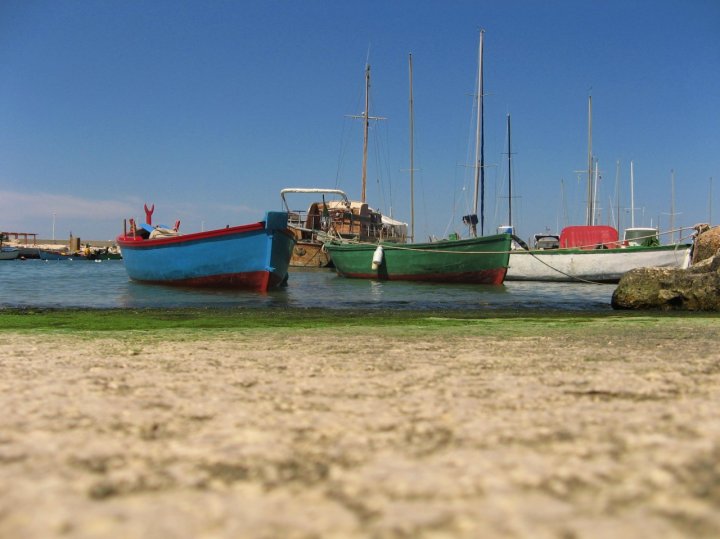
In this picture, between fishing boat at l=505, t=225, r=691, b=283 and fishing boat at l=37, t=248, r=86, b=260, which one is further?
fishing boat at l=37, t=248, r=86, b=260

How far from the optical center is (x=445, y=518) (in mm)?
801

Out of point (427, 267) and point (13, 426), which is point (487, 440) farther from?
point (427, 267)

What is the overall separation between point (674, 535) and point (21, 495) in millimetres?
968

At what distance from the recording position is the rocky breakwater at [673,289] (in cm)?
934

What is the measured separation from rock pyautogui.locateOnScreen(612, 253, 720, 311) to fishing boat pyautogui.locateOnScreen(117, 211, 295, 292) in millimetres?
9253

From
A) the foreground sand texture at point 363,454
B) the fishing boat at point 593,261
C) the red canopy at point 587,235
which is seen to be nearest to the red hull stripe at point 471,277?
the fishing boat at point 593,261

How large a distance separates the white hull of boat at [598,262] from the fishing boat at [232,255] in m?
8.82

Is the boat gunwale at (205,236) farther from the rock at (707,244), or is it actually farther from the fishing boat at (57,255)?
the fishing boat at (57,255)

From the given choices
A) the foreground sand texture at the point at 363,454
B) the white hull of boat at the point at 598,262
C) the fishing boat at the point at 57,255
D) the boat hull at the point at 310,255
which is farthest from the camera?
the fishing boat at the point at 57,255

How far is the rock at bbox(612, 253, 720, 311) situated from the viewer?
9344 millimetres

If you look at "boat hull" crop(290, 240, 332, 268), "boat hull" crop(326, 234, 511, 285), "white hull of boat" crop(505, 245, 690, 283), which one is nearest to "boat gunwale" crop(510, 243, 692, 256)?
"white hull of boat" crop(505, 245, 690, 283)

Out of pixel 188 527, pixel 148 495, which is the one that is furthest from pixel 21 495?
pixel 188 527

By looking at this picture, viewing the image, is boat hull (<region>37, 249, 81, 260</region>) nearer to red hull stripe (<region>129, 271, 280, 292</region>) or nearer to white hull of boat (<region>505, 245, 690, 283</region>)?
red hull stripe (<region>129, 271, 280, 292</region>)

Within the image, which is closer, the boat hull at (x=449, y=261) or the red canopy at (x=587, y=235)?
the boat hull at (x=449, y=261)
